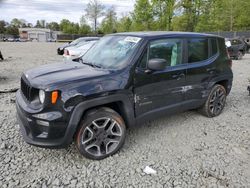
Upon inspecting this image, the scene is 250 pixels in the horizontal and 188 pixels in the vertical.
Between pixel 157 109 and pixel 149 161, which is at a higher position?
pixel 157 109

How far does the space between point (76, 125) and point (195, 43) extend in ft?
8.67

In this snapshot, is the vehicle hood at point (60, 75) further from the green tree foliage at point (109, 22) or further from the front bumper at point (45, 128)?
the green tree foliage at point (109, 22)

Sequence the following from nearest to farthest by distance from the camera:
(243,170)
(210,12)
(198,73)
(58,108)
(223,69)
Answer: (58,108)
(243,170)
(198,73)
(223,69)
(210,12)

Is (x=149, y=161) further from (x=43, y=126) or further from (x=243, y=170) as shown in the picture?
(x=43, y=126)

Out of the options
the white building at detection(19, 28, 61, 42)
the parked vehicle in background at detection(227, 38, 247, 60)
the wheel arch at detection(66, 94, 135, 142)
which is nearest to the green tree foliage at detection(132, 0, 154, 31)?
the parked vehicle in background at detection(227, 38, 247, 60)

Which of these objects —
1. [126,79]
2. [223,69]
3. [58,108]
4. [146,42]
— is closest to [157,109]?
[126,79]

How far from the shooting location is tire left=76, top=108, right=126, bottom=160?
9.34 feet

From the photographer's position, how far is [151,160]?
3.04 m

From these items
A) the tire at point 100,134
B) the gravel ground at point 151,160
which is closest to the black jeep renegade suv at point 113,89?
the tire at point 100,134

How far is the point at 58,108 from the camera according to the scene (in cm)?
259

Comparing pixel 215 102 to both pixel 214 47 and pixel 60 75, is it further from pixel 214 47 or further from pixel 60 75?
pixel 60 75

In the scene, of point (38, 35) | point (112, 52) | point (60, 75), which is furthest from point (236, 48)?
point (38, 35)

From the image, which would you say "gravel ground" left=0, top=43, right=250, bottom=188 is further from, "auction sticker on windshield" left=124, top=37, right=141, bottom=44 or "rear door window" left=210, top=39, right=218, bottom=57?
"auction sticker on windshield" left=124, top=37, right=141, bottom=44

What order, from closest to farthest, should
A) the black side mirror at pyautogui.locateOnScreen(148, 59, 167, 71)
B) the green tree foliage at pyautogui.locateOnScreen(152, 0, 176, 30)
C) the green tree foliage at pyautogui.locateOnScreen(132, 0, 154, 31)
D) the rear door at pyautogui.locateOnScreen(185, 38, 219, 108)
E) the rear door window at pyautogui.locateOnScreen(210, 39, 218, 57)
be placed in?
1. the black side mirror at pyautogui.locateOnScreen(148, 59, 167, 71)
2. the rear door at pyautogui.locateOnScreen(185, 38, 219, 108)
3. the rear door window at pyautogui.locateOnScreen(210, 39, 218, 57)
4. the green tree foliage at pyautogui.locateOnScreen(132, 0, 154, 31)
5. the green tree foliage at pyautogui.locateOnScreen(152, 0, 176, 30)
